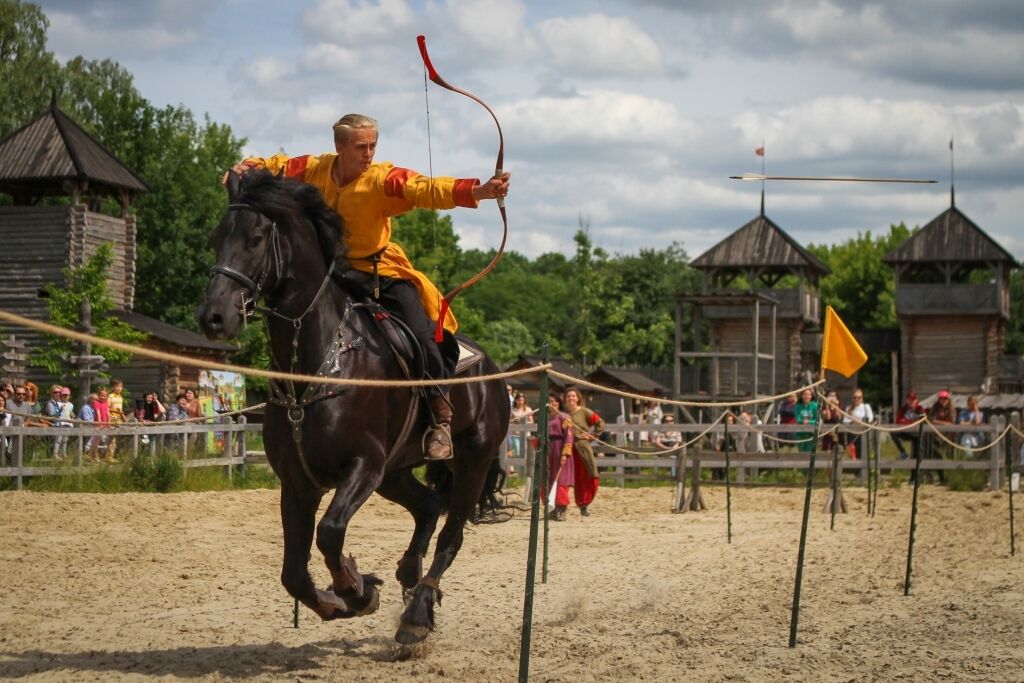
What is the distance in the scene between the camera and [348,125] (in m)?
7.33

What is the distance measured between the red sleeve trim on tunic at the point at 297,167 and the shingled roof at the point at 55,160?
30704 mm

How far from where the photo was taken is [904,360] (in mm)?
61188

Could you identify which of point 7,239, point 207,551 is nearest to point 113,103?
point 7,239

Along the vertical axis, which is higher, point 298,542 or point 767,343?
point 767,343

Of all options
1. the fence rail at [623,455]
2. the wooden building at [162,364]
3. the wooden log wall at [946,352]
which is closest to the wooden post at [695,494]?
the fence rail at [623,455]

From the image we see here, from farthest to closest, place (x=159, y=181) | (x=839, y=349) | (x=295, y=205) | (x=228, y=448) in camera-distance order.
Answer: (x=159, y=181) < (x=228, y=448) < (x=839, y=349) < (x=295, y=205)

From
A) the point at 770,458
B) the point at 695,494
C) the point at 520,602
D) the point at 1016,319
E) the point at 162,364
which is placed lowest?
the point at 520,602

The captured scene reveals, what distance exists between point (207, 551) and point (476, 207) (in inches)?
261

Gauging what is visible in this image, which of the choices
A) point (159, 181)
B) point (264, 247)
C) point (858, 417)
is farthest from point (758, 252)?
point (264, 247)

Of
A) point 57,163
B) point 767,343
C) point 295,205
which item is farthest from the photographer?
point 767,343

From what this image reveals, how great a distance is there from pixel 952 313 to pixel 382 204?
5642 centimetres

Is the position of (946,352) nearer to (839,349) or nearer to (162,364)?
(162,364)

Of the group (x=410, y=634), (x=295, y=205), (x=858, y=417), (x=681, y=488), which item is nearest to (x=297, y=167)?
(x=295, y=205)

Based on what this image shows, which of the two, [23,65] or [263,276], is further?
[23,65]
